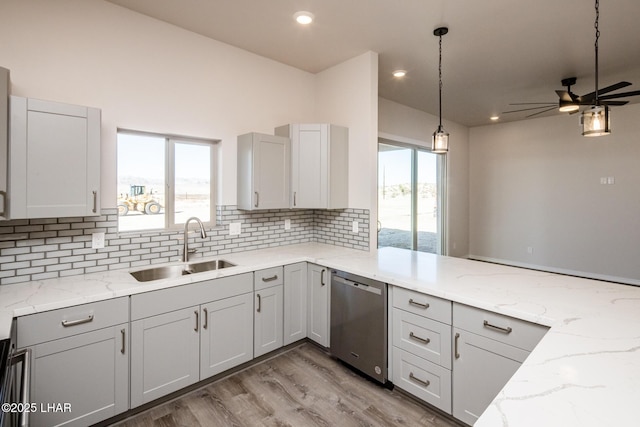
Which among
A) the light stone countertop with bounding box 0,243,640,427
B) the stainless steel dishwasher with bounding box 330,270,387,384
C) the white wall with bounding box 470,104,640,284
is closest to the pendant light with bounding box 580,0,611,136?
the light stone countertop with bounding box 0,243,640,427

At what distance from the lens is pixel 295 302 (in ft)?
9.84

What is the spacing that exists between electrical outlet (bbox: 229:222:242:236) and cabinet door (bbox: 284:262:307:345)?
0.69 metres

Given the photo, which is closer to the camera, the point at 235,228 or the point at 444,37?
the point at 444,37

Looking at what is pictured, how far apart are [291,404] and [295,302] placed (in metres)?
0.89

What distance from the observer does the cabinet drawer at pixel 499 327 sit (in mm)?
1668

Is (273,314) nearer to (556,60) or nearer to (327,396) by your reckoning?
(327,396)

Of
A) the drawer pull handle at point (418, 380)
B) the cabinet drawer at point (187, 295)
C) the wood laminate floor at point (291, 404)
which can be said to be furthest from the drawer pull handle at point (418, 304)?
the cabinet drawer at point (187, 295)

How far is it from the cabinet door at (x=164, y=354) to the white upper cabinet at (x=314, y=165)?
5.01ft

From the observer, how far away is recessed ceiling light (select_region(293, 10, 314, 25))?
2.61 meters

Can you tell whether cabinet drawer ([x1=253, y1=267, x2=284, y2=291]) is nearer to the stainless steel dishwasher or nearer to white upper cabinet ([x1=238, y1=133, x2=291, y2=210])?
the stainless steel dishwasher

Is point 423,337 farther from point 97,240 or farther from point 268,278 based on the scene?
point 97,240

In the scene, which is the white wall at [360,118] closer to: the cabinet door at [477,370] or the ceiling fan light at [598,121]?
the cabinet door at [477,370]

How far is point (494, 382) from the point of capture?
1.81 m

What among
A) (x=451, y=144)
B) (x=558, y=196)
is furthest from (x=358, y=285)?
(x=558, y=196)
